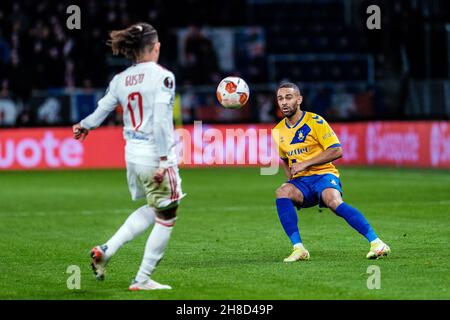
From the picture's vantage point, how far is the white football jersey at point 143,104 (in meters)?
8.00

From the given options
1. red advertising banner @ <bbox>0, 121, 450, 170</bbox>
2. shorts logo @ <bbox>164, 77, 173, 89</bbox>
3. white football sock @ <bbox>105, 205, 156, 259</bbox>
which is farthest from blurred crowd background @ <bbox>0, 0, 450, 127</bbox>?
shorts logo @ <bbox>164, 77, 173, 89</bbox>

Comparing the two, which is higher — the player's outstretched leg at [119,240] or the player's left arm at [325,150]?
the player's left arm at [325,150]

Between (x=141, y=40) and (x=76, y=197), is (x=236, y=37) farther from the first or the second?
(x=141, y=40)

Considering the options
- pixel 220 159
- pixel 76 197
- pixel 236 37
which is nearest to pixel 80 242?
pixel 76 197

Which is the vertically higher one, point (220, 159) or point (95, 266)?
point (95, 266)

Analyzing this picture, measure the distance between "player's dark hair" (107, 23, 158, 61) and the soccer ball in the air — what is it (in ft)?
7.23

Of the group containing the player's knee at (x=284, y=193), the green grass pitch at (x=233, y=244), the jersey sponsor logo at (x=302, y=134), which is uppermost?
the jersey sponsor logo at (x=302, y=134)

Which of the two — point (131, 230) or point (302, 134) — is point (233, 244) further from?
point (131, 230)

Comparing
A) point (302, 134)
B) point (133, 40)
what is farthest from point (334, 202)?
point (133, 40)

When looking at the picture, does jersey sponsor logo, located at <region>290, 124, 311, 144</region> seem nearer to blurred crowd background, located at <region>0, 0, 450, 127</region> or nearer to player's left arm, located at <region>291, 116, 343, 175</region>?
player's left arm, located at <region>291, 116, 343, 175</region>

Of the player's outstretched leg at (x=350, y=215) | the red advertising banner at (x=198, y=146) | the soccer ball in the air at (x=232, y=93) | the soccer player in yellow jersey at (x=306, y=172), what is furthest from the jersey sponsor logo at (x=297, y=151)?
the red advertising banner at (x=198, y=146)

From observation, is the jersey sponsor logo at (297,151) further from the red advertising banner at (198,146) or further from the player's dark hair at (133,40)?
the red advertising banner at (198,146)
